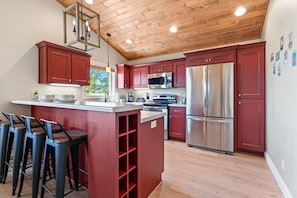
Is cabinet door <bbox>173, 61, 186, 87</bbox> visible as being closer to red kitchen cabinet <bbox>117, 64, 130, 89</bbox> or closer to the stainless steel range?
the stainless steel range

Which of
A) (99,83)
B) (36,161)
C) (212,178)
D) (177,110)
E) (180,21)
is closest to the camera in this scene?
(36,161)

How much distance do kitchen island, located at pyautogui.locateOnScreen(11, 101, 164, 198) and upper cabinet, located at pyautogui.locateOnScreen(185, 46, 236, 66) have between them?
2345 mm

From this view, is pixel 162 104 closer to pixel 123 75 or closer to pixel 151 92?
pixel 151 92

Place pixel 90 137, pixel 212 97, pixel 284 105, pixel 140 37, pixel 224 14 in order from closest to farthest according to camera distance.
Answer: pixel 90 137, pixel 284 105, pixel 224 14, pixel 212 97, pixel 140 37

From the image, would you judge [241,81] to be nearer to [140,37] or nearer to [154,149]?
[154,149]

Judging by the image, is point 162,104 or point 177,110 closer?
point 177,110

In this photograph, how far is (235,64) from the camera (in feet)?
11.0

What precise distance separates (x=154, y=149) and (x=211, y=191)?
2.97 feet

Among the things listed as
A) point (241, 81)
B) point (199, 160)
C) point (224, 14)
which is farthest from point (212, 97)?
point (224, 14)

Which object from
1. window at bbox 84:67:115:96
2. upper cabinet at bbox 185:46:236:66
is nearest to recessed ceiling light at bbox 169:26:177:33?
upper cabinet at bbox 185:46:236:66

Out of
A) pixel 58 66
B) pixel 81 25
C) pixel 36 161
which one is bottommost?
pixel 36 161

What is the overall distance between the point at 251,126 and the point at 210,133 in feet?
2.66

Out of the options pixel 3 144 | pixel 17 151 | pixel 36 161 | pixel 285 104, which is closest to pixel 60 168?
pixel 36 161

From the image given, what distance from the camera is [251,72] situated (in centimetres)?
325
